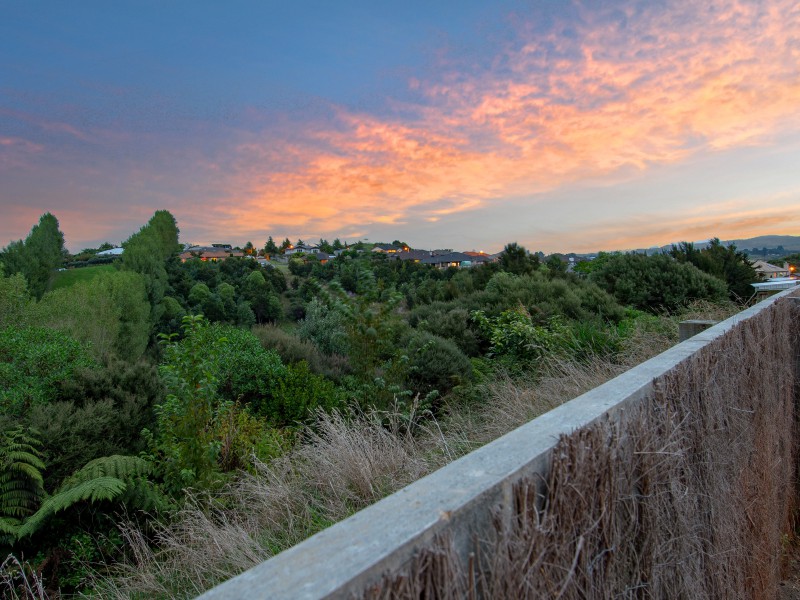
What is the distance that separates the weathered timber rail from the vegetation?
1.94 metres

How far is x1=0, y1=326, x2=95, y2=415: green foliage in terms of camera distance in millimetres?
6156

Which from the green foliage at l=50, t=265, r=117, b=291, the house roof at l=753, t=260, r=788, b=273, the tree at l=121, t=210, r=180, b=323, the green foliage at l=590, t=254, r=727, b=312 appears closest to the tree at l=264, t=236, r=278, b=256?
the tree at l=121, t=210, r=180, b=323

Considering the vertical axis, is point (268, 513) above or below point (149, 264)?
below

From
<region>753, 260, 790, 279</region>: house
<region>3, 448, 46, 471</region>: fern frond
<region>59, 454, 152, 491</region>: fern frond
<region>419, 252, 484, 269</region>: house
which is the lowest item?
<region>59, 454, 152, 491</region>: fern frond

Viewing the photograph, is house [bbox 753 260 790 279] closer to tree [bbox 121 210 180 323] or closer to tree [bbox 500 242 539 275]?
tree [bbox 500 242 539 275]

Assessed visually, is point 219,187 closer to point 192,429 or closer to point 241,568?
point 192,429

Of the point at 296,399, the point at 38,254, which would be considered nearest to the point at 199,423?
the point at 296,399

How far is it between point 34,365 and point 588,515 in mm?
8169

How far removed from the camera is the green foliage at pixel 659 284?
530 inches

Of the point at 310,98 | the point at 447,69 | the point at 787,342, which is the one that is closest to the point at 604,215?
the point at 447,69

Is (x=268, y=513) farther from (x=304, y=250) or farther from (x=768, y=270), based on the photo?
(x=768, y=270)

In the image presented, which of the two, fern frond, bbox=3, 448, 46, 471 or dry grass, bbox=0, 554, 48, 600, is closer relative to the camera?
dry grass, bbox=0, 554, 48, 600

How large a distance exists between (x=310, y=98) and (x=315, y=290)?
327 inches

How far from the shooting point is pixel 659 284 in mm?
14023
